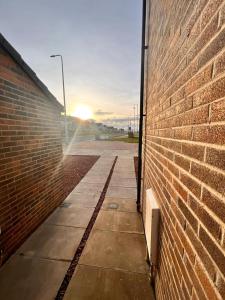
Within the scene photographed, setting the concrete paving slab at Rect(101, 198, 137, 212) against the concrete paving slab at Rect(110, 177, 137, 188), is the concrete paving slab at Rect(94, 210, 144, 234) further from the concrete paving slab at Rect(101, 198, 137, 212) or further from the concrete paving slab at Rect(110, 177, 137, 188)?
the concrete paving slab at Rect(110, 177, 137, 188)

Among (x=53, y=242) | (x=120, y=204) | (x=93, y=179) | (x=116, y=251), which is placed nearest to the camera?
(x=116, y=251)

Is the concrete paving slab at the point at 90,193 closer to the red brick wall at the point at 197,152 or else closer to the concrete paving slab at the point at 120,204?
the concrete paving slab at the point at 120,204

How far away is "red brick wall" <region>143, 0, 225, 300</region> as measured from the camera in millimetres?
682

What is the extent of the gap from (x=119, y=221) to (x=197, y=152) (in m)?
3.18

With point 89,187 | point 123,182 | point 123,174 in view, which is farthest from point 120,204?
point 123,174

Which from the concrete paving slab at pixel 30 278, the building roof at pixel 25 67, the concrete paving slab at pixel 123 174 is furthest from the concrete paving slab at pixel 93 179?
the concrete paving slab at pixel 30 278

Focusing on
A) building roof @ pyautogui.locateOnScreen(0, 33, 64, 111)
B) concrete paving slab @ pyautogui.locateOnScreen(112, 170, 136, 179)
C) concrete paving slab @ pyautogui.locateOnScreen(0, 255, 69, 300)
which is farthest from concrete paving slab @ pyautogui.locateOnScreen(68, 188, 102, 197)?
building roof @ pyautogui.locateOnScreen(0, 33, 64, 111)

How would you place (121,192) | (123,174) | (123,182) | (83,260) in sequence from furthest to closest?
1. (123,174)
2. (123,182)
3. (121,192)
4. (83,260)

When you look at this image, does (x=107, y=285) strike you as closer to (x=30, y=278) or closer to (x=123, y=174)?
(x=30, y=278)

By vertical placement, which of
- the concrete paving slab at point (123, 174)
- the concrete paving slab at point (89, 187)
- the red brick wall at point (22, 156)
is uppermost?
the red brick wall at point (22, 156)

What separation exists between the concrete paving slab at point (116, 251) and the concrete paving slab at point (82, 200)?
1.22 meters

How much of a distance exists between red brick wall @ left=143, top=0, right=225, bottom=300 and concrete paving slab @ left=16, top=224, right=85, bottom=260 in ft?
6.32

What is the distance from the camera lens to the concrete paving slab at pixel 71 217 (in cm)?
353

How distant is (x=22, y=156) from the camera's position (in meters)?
2.97
